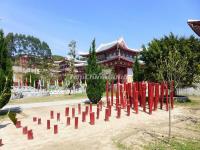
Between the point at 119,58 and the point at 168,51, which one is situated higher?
the point at 119,58

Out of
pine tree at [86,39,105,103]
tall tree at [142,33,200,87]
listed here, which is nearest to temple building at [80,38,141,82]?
tall tree at [142,33,200,87]

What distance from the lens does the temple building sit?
168ft

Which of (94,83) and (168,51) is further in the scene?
(168,51)

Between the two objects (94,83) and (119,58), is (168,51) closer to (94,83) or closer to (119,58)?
(94,83)

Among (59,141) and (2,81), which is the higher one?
(2,81)

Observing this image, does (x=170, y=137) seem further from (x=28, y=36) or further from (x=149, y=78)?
(x=28, y=36)

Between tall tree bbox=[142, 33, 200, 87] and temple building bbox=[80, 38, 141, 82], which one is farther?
temple building bbox=[80, 38, 141, 82]

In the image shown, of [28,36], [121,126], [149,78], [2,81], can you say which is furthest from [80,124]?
[28,36]

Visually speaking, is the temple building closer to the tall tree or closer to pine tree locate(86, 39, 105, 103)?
the tall tree

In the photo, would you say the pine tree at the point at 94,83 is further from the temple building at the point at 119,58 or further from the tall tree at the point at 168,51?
the temple building at the point at 119,58

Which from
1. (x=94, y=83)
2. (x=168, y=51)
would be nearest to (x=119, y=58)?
(x=168, y=51)

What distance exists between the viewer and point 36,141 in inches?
396

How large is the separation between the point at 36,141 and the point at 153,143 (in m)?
4.35

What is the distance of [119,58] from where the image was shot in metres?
50.8
